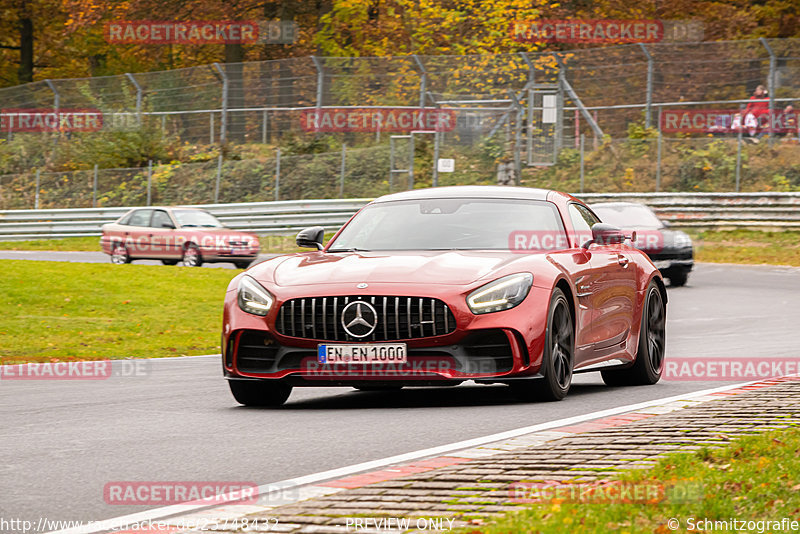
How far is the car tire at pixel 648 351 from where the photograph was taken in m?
11.1

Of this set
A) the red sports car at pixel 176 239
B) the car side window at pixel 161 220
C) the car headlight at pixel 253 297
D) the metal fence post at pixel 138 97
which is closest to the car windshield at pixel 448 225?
the car headlight at pixel 253 297

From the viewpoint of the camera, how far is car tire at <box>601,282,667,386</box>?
36.6 feet

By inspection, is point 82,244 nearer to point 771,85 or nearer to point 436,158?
point 436,158

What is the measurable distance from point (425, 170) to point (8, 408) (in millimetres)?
31238

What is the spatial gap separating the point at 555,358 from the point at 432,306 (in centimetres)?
105

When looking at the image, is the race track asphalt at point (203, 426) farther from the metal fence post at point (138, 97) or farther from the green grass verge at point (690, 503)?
the metal fence post at point (138, 97)

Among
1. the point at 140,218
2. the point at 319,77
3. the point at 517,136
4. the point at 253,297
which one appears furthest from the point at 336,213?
the point at 253,297

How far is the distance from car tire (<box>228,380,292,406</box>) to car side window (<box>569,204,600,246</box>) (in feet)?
8.38

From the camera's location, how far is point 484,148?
40.4 m

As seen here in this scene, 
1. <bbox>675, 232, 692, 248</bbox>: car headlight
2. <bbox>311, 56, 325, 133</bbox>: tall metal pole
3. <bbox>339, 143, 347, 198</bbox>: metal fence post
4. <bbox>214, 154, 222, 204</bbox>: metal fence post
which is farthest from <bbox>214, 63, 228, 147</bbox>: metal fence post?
<bbox>675, 232, 692, 248</bbox>: car headlight

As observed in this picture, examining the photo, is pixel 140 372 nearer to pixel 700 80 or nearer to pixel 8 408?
pixel 8 408

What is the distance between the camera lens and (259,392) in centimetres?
966

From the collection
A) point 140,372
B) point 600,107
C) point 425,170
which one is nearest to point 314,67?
point 425,170

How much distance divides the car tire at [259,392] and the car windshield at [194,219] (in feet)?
71.3
